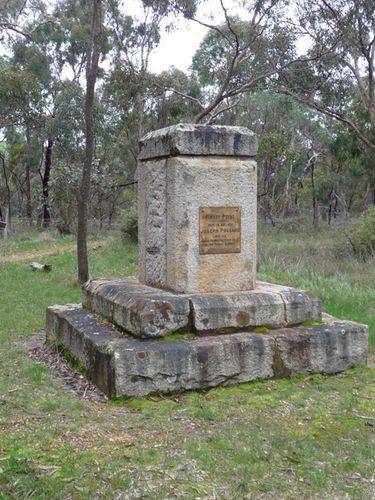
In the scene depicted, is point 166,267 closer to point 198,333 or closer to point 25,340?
point 198,333

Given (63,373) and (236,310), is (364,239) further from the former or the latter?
(63,373)

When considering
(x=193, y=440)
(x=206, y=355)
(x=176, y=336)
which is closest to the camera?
(x=193, y=440)

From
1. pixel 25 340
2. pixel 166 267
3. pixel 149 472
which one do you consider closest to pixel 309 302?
pixel 166 267

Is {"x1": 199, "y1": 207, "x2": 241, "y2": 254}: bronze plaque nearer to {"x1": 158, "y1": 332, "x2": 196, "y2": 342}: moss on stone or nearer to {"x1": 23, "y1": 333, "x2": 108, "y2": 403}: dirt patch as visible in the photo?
{"x1": 158, "y1": 332, "x2": 196, "y2": 342}: moss on stone

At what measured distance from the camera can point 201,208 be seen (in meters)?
4.88

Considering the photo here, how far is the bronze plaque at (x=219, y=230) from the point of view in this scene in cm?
490

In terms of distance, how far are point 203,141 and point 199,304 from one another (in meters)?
1.31

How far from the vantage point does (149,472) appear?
3.09 metres

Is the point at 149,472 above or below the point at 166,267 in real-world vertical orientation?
below

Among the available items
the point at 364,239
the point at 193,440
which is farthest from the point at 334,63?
the point at 193,440

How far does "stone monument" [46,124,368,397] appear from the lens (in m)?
4.35

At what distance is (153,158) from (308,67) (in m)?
14.9

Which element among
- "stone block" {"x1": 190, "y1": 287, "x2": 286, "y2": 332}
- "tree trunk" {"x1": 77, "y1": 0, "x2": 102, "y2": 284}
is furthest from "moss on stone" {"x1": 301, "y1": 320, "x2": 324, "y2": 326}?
"tree trunk" {"x1": 77, "y1": 0, "x2": 102, "y2": 284}

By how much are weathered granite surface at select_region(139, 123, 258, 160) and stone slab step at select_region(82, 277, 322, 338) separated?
1157mm
